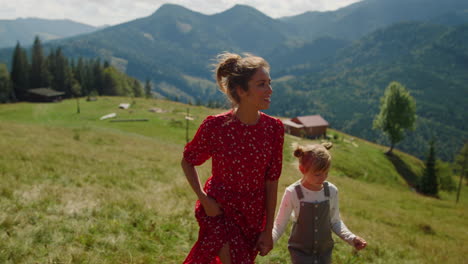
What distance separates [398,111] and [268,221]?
6706 cm

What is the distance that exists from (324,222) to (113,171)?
10.9m

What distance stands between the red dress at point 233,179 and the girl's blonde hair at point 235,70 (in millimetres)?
365

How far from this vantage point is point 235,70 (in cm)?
360

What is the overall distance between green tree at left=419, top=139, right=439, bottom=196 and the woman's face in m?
53.8

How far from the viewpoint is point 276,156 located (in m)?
3.84

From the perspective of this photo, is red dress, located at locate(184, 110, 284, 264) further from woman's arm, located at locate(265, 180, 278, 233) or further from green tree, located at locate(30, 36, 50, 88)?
green tree, located at locate(30, 36, 50, 88)

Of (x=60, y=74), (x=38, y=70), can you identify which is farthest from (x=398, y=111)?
(x=38, y=70)

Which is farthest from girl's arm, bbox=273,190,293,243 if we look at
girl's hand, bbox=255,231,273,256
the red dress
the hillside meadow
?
Result: the hillside meadow

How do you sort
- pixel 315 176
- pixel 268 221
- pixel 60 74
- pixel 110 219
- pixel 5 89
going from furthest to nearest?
1. pixel 60 74
2. pixel 5 89
3. pixel 110 219
4. pixel 315 176
5. pixel 268 221

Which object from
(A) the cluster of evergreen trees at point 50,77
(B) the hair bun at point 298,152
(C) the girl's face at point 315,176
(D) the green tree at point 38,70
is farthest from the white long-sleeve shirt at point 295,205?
(D) the green tree at point 38,70

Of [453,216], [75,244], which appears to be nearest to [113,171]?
[75,244]

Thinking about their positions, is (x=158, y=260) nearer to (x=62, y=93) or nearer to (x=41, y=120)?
(x=41, y=120)

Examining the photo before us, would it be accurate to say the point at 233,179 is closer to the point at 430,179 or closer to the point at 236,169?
the point at 236,169

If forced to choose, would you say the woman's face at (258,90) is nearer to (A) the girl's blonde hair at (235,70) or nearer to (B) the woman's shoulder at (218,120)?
(A) the girl's blonde hair at (235,70)
